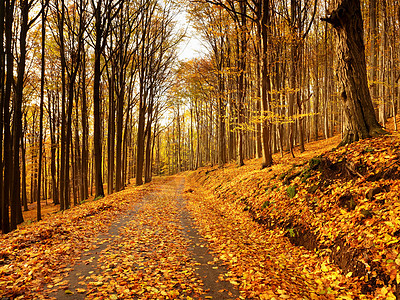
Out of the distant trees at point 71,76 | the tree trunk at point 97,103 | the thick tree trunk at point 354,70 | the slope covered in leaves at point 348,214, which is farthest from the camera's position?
the tree trunk at point 97,103

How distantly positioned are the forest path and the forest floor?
0.06ft

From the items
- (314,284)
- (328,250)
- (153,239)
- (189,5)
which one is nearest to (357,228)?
(328,250)

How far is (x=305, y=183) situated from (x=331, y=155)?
106 centimetres

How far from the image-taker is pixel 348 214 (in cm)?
429

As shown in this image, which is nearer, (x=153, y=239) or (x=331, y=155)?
(x=153, y=239)

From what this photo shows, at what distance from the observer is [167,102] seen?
26359 mm

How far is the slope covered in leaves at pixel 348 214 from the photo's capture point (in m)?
3.17

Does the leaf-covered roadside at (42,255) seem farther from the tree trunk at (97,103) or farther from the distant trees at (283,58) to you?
the distant trees at (283,58)

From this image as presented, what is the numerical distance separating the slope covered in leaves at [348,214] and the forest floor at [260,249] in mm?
18

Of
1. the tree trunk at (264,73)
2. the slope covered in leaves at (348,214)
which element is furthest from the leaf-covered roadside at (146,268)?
the tree trunk at (264,73)

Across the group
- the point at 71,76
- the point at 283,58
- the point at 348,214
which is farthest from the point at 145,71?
the point at 348,214

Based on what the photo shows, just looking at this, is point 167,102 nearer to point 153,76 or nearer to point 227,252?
point 153,76

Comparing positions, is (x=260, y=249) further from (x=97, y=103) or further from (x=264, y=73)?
(x=97, y=103)

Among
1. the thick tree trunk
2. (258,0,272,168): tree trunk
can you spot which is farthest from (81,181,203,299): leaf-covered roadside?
(258,0,272,168): tree trunk
